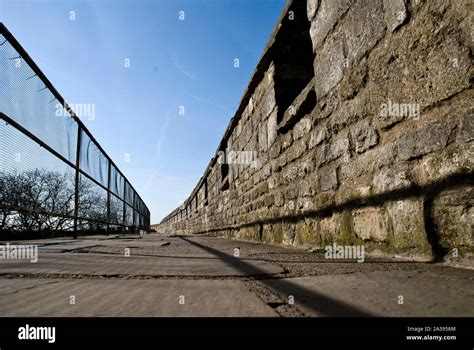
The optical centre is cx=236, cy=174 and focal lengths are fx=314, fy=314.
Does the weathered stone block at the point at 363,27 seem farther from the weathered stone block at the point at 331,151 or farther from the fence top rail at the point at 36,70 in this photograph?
the fence top rail at the point at 36,70

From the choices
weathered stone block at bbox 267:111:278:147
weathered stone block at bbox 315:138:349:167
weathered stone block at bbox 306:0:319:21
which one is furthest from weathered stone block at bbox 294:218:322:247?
weathered stone block at bbox 306:0:319:21

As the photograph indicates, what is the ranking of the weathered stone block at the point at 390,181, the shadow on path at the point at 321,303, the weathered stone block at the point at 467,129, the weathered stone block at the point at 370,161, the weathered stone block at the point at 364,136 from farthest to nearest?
Result: the weathered stone block at the point at 364,136 → the weathered stone block at the point at 370,161 → the weathered stone block at the point at 390,181 → the weathered stone block at the point at 467,129 → the shadow on path at the point at 321,303

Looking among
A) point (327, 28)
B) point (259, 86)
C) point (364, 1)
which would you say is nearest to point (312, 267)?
point (364, 1)

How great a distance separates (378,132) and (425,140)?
1.23 ft

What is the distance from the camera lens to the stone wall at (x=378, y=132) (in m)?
1.35

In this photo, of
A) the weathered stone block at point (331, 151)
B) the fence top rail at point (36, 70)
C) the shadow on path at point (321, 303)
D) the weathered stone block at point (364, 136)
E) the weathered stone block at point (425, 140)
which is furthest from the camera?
the fence top rail at point (36, 70)

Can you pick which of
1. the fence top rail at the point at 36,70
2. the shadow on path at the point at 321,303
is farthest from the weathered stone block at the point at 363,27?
the fence top rail at the point at 36,70

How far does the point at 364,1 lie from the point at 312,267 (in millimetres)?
1706

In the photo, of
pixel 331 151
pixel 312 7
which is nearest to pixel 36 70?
pixel 312 7

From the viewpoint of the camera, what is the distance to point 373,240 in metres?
1.83

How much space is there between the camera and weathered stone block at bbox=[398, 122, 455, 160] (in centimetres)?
139

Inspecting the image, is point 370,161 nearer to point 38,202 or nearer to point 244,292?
point 244,292

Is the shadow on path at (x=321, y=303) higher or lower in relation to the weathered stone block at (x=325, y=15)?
lower

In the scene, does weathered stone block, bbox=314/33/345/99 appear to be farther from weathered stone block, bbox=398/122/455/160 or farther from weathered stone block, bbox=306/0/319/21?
weathered stone block, bbox=398/122/455/160
